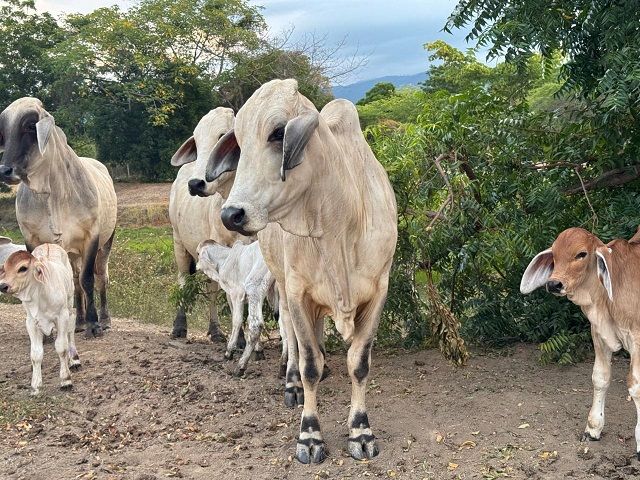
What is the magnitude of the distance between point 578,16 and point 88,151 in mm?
26384

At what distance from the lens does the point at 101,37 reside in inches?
1086

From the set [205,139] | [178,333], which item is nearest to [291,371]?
[205,139]

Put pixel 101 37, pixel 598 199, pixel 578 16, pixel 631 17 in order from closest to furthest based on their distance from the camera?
1. pixel 631 17
2. pixel 578 16
3. pixel 598 199
4. pixel 101 37

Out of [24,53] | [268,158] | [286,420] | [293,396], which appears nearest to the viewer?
[268,158]

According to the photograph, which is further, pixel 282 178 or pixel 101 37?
pixel 101 37

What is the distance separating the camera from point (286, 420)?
5.42m

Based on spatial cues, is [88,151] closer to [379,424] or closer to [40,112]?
[40,112]

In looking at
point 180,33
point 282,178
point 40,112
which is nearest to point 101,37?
point 180,33

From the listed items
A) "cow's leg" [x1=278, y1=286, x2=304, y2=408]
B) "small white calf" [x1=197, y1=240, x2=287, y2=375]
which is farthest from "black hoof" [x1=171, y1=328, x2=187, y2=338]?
"cow's leg" [x1=278, y1=286, x2=304, y2=408]

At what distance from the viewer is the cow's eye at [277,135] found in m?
3.97

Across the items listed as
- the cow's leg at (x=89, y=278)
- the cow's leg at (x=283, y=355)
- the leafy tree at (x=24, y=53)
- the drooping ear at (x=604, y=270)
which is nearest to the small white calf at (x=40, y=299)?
the cow's leg at (x=89, y=278)

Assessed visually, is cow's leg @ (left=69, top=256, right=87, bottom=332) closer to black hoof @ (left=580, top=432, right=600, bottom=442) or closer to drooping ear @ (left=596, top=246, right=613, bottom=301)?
black hoof @ (left=580, top=432, right=600, bottom=442)

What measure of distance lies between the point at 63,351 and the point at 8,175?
171 centimetres

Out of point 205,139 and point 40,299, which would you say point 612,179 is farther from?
point 40,299
